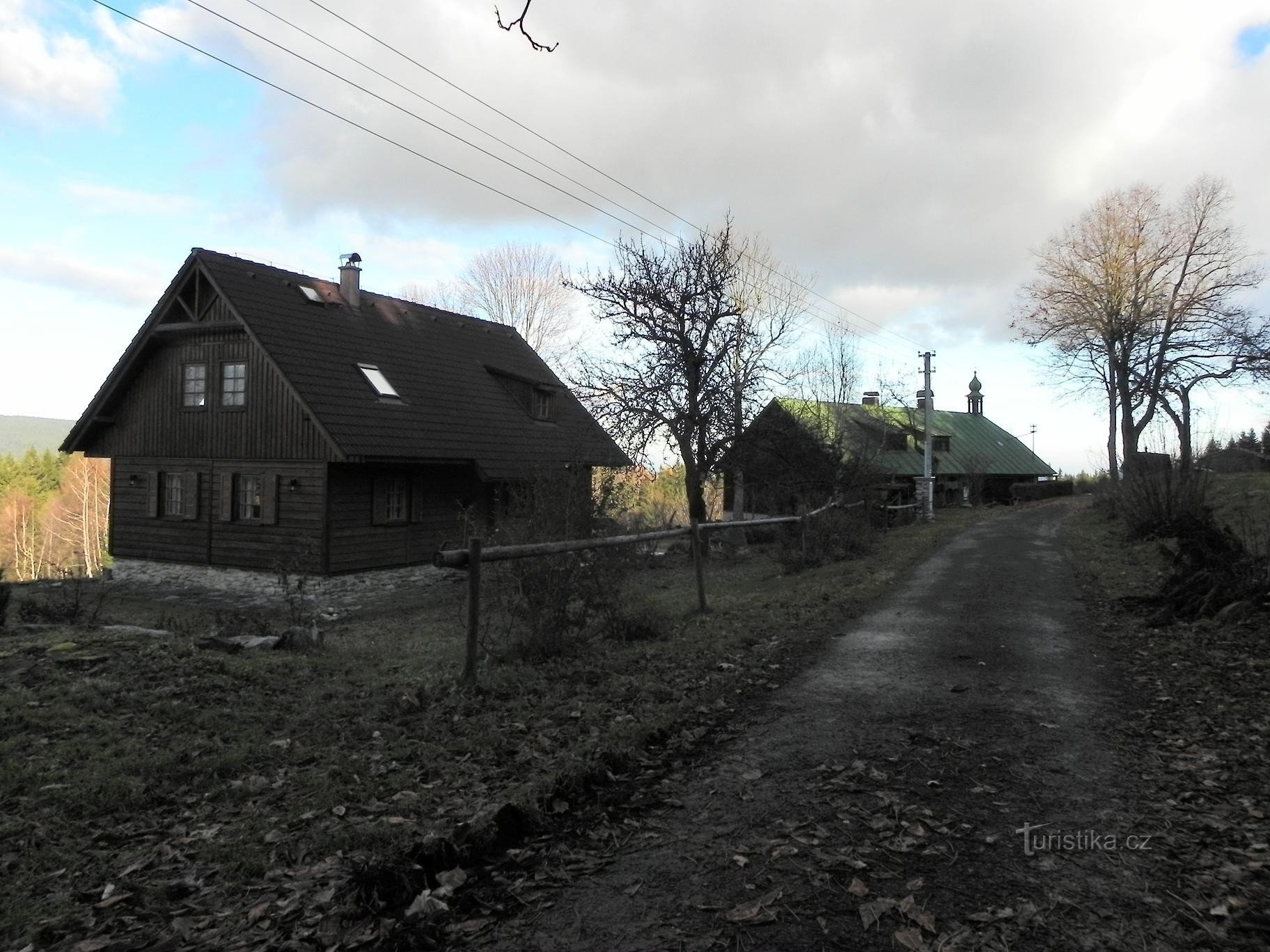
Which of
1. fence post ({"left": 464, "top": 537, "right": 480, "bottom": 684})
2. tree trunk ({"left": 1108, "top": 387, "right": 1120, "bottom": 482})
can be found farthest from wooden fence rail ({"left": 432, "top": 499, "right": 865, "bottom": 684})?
tree trunk ({"left": 1108, "top": 387, "right": 1120, "bottom": 482})

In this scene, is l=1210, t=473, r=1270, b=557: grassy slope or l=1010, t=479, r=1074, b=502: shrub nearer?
l=1210, t=473, r=1270, b=557: grassy slope

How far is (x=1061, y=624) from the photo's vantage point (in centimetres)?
955

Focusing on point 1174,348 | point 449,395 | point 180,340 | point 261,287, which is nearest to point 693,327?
point 449,395

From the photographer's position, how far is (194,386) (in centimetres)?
2261

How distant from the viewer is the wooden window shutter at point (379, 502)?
21.2 metres

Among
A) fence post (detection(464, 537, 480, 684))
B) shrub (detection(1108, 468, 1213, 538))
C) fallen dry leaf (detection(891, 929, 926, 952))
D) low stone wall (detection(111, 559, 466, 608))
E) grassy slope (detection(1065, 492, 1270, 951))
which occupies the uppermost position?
shrub (detection(1108, 468, 1213, 538))

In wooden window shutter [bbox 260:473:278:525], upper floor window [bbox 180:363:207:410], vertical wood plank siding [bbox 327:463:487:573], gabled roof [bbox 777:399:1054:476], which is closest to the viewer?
vertical wood plank siding [bbox 327:463:487:573]

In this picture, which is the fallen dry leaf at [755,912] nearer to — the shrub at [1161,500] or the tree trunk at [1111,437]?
the shrub at [1161,500]

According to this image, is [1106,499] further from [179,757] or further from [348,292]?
[179,757]

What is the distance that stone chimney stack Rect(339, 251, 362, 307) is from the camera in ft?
80.6

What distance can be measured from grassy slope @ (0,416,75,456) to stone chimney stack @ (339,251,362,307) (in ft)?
258

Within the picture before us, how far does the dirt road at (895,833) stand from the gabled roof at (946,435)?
22982 millimetres

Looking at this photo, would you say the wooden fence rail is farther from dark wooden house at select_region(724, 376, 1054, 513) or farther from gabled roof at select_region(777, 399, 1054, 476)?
gabled roof at select_region(777, 399, 1054, 476)

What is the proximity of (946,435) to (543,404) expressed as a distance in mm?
33336
